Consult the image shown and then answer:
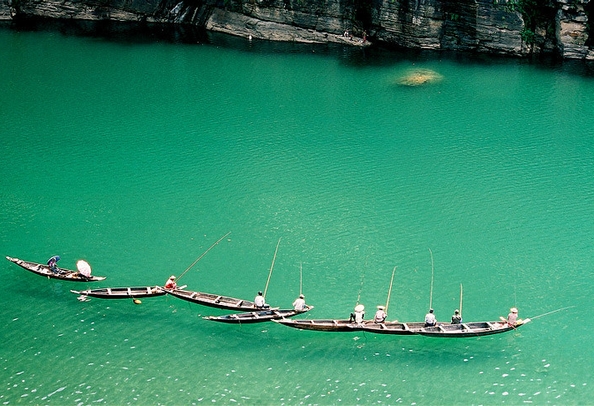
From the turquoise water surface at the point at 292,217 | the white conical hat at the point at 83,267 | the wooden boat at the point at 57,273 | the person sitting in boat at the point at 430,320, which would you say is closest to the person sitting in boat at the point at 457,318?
the person sitting in boat at the point at 430,320

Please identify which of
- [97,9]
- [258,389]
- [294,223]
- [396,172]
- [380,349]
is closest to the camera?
[258,389]

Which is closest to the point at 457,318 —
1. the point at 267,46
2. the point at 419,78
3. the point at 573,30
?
the point at 419,78

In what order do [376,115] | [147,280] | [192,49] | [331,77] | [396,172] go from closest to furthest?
[147,280], [396,172], [376,115], [331,77], [192,49]

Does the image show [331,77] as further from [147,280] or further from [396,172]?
[147,280]

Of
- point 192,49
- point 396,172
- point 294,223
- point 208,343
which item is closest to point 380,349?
point 208,343

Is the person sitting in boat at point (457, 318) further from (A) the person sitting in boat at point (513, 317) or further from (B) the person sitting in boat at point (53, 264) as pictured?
(B) the person sitting in boat at point (53, 264)

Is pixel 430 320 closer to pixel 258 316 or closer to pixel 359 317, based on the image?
pixel 359 317

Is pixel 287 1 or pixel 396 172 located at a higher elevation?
pixel 287 1
